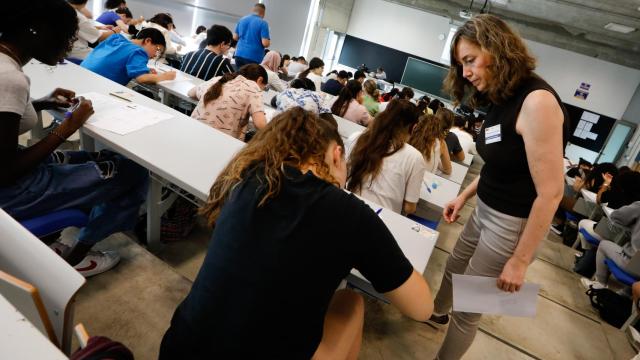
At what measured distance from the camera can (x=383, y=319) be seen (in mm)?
2131

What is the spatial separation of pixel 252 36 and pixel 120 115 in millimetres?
3751

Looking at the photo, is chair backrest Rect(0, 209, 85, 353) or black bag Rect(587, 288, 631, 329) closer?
chair backrest Rect(0, 209, 85, 353)

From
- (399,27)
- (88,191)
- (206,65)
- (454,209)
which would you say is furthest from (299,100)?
(399,27)

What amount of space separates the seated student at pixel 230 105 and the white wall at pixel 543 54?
9999 millimetres

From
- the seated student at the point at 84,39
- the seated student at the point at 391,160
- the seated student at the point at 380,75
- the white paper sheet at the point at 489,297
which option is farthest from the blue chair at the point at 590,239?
the seated student at the point at 380,75

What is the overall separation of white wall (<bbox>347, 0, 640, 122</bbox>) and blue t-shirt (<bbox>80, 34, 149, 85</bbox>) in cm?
1022

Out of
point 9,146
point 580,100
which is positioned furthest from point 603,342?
point 580,100

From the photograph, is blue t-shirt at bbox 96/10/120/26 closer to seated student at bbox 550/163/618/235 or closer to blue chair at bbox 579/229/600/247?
blue chair at bbox 579/229/600/247

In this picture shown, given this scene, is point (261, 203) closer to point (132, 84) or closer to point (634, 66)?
point (132, 84)

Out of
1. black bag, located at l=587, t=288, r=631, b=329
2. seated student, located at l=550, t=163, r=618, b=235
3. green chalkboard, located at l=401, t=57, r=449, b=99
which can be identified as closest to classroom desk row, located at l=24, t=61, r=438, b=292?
black bag, located at l=587, t=288, r=631, b=329

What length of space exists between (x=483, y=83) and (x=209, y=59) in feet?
10.1

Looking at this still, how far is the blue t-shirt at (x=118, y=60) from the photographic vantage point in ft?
9.26

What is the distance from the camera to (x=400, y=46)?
1173 centimetres

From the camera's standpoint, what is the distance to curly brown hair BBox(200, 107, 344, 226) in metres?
0.91
